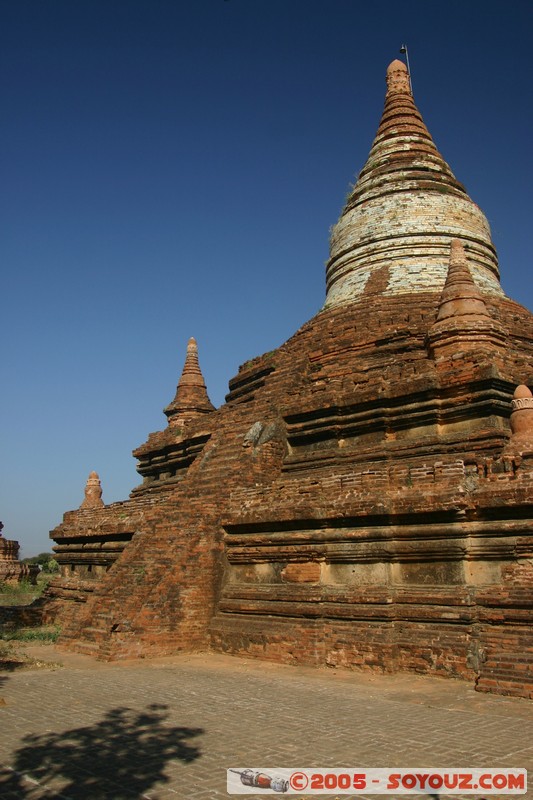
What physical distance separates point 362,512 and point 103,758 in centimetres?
490

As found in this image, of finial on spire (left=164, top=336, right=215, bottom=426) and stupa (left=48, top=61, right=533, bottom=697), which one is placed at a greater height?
finial on spire (left=164, top=336, right=215, bottom=426)

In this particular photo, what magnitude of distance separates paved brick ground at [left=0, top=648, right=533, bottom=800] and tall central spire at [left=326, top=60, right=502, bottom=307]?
9.18 metres

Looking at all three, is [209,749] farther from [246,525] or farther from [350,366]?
[350,366]

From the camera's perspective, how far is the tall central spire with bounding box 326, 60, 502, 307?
15328 millimetres

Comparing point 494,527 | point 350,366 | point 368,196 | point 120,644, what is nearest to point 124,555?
point 120,644

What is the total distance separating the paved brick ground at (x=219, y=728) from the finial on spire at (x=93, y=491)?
511 inches

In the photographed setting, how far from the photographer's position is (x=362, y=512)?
921 centimetres

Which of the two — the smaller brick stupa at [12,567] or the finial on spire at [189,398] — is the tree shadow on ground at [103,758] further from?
the smaller brick stupa at [12,567]

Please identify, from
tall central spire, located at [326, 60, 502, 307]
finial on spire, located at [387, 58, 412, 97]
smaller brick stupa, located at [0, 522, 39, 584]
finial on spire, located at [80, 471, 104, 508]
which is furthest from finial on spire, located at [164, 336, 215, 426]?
smaller brick stupa, located at [0, 522, 39, 584]

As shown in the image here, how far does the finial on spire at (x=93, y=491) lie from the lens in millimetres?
21453

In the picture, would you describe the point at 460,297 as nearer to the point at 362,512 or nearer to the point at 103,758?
the point at 362,512

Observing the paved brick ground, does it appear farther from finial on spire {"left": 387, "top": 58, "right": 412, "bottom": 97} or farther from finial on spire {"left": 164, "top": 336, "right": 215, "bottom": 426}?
finial on spire {"left": 387, "top": 58, "right": 412, "bottom": 97}

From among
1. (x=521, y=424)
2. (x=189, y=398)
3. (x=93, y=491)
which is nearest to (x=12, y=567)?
(x=93, y=491)

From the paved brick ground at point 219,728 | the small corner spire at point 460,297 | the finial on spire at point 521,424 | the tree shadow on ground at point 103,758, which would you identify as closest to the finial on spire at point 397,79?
the small corner spire at point 460,297
